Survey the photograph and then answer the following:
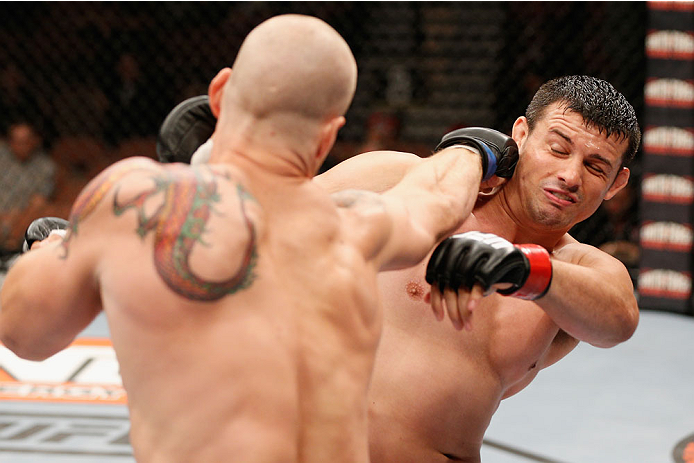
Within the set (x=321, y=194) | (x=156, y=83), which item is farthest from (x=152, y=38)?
(x=321, y=194)

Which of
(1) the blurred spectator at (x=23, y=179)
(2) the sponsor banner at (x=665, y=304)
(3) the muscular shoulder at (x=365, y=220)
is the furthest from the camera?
(1) the blurred spectator at (x=23, y=179)

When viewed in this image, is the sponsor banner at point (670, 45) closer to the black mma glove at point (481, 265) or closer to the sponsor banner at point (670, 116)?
the sponsor banner at point (670, 116)

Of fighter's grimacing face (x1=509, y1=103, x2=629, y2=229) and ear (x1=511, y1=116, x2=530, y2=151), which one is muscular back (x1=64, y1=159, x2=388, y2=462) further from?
ear (x1=511, y1=116, x2=530, y2=151)

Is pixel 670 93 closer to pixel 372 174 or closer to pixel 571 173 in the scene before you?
pixel 571 173

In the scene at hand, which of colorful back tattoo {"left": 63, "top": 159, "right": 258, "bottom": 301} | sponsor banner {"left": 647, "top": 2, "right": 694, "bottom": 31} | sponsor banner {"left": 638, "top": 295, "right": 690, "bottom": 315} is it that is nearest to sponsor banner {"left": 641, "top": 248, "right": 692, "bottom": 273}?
sponsor banner {"left": 638, "top": 295, "right": 690, "bottom": 315}

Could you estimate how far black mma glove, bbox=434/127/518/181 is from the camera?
1.41m

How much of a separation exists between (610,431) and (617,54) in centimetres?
291

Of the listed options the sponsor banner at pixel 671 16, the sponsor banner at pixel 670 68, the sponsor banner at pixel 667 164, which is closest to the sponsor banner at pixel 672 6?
the sponsor banner at pixel 671 16

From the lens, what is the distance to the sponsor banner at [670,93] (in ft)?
12.0

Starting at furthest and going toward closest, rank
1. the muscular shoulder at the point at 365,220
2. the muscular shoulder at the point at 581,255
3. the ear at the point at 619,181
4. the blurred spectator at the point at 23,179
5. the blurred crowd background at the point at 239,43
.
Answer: the blurred crowd background at the point at 239,43, the blurred spectator at the point at 23,179, the ear at the point at 619,181, the muscular shoulder at the point at 581,255, the muscular shoulder at the point at 365,220

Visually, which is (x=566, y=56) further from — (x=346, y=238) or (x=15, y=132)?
(x=346, y=238)

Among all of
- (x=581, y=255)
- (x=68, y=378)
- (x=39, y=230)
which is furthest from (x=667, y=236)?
(x=39, y=230)

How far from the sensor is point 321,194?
0.95 metres

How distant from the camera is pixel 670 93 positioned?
12.1ft
